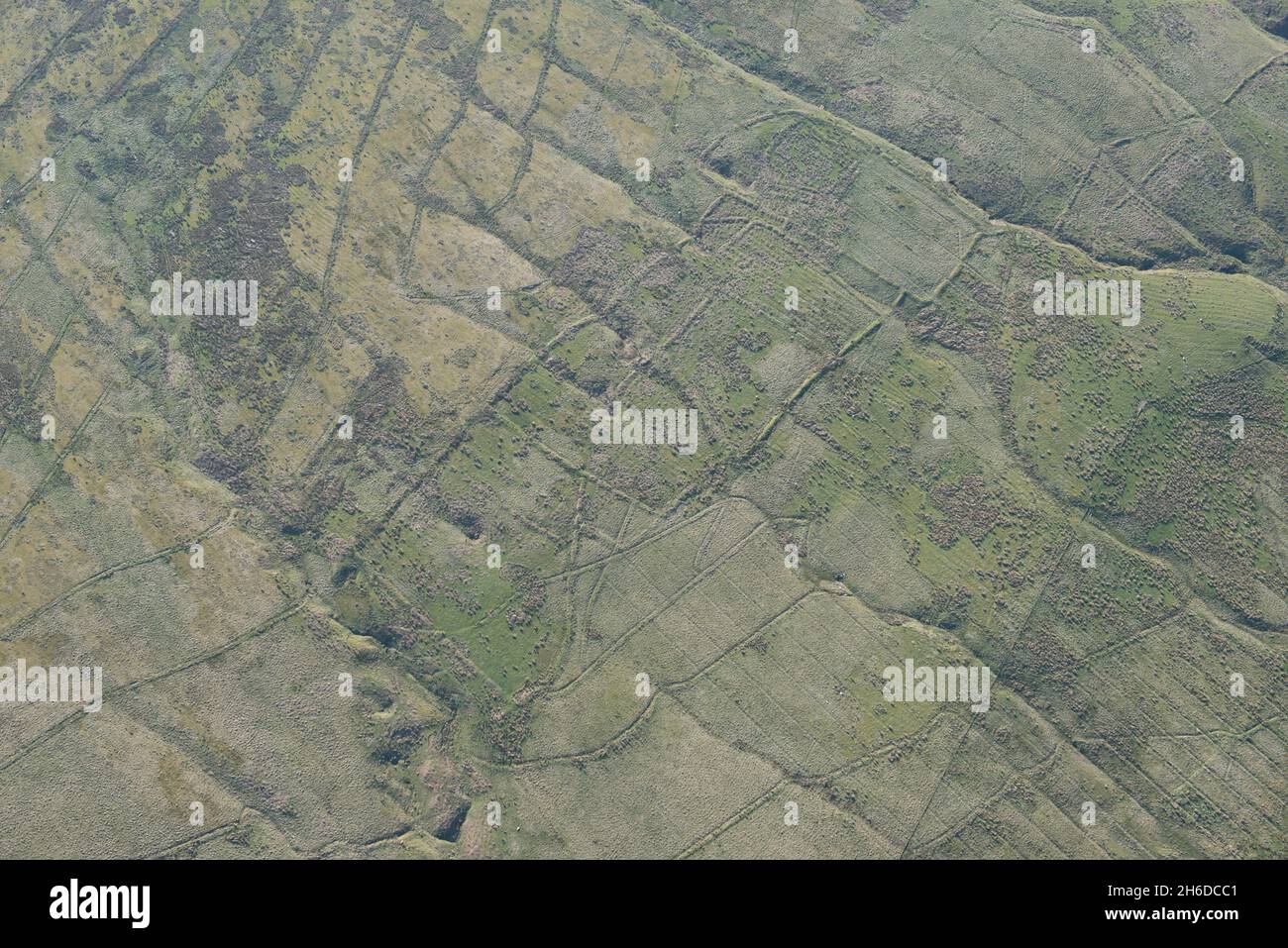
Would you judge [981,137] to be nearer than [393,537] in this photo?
No

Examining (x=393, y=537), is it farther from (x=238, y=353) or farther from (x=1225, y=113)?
(x=1225, y=113)

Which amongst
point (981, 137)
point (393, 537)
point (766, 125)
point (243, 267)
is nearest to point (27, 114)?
point (243, 267)

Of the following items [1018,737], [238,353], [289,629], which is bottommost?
[1018,737]

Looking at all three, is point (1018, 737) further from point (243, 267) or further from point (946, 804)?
point (243, 267)

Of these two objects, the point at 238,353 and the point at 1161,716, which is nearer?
the point at 1161,716

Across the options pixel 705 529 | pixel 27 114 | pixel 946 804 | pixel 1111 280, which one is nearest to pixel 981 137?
pixel 1111 280

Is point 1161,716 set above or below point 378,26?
below
